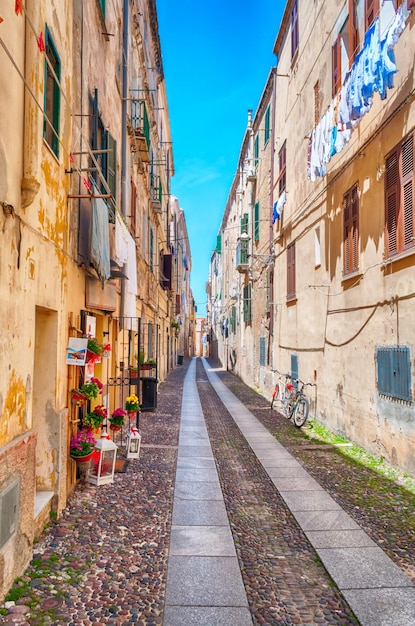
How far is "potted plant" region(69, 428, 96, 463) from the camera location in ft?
19.0

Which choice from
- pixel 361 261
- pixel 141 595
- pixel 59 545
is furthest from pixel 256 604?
pixel 361 261

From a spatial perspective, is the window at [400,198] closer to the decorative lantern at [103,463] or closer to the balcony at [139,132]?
the decorative lantern at [103,463]

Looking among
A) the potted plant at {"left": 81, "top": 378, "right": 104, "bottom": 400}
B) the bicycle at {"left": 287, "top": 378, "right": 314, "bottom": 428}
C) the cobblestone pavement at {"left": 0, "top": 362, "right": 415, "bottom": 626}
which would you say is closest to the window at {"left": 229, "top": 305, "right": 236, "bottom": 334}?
the bicycle at {"left": 287, "top": 378, "right": 314, "bottom": 428}

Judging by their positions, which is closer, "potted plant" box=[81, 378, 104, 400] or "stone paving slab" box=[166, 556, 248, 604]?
"stone paving slab" box=[166, 556, 248, 604]

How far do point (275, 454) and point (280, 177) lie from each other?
1014cm

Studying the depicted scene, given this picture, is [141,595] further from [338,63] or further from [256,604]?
[338,63]

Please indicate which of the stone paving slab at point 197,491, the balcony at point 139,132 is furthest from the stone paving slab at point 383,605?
the balcony at point 139,132

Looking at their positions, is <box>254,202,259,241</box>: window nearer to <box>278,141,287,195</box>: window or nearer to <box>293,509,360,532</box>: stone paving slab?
<box>278,141,287,195</box>: window

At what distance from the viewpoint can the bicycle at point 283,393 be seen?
12.4m

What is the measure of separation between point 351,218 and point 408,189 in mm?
2216

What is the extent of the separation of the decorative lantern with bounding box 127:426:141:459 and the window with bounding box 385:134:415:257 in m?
4.93

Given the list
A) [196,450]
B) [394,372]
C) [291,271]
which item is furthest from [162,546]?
[291,271]

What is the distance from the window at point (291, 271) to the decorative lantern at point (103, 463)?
8396mm

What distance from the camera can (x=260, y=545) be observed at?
4586mm
